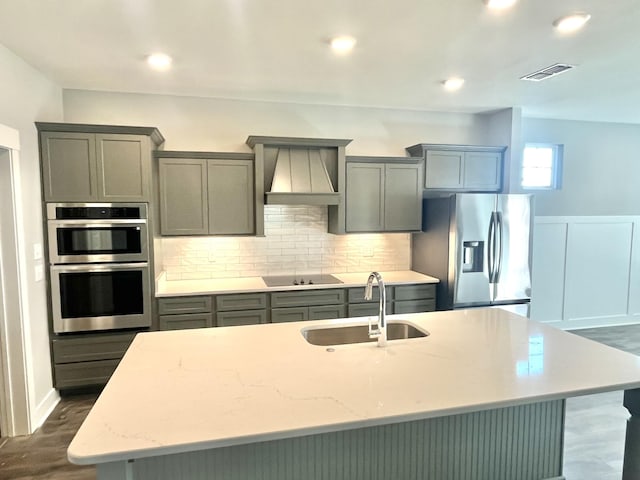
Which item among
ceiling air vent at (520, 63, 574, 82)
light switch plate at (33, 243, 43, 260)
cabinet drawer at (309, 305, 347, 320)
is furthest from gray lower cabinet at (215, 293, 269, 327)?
ceiling air vent at (520, 63, 574, 82)

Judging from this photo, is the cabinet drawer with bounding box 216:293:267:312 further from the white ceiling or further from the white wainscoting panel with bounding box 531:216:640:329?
the white wainscoting panel with bounding box 531:216:640:329

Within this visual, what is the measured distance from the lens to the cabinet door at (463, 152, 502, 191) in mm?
4527

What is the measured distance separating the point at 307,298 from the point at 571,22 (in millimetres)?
2834

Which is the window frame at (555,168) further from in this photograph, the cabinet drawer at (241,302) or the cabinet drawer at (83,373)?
the cabinet drawer at (83,373)

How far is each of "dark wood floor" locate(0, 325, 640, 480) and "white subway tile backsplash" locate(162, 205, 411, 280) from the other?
1471mm

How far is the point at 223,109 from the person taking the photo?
4.13m

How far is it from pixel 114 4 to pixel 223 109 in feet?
6.40

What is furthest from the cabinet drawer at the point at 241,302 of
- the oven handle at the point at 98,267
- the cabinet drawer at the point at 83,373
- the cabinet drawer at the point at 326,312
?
the cabinet drawer at the point at 83,373

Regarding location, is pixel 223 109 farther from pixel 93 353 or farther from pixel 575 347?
pixel 575 347

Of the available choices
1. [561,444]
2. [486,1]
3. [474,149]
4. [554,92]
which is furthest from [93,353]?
[554,92]

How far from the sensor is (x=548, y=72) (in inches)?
129

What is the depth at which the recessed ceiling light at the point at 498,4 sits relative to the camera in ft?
6.95

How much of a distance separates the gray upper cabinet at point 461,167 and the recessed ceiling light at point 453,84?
0.71m

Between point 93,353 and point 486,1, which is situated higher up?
point 486,1
